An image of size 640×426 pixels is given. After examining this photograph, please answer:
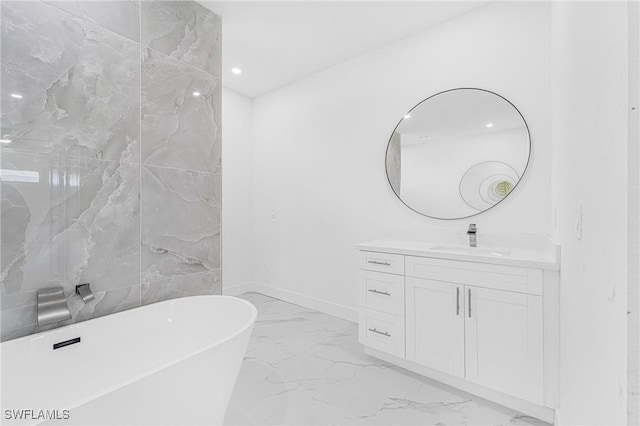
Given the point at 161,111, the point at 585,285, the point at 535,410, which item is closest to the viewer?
the point at 585,285

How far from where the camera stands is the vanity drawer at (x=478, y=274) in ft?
5.42

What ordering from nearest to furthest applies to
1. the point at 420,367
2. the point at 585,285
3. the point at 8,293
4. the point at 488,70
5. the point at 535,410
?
the point at 585,285 → the point at 8,293 → the point at 535,410 → the point at 420,367 → the point at 488,70

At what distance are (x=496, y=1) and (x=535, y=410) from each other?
9.05 feet

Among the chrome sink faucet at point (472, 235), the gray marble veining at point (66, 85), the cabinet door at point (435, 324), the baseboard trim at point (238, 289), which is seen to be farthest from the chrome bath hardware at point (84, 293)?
the chrome sink faucet at point (472, 235)

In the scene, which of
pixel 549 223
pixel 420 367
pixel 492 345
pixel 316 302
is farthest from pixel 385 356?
pixel 549 223

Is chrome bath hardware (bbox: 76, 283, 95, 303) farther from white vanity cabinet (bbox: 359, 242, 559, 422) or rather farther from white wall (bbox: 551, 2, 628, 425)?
white wall (bbox: 551, 2, 628, 425)

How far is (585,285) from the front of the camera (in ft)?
2.96

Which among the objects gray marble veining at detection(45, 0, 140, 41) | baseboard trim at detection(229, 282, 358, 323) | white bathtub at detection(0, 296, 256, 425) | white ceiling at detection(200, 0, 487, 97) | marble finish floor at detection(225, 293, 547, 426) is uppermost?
white ceiling at detection(200, 0, 487, 97)

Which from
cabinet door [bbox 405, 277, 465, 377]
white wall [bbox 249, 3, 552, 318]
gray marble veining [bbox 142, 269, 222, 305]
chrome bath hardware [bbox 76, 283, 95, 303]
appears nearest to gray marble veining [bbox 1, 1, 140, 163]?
chrome bath hardware [bbox 76, 283, 95, 303]

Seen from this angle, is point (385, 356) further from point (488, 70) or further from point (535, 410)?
point (488, 70)

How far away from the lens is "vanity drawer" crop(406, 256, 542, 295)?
1.65 meters

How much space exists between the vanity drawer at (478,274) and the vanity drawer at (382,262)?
7 cm

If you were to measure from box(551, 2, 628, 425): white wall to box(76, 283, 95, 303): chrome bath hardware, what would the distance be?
2026 millimetres

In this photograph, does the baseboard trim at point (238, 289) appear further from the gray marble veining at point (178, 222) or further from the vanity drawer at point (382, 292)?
the vanity drawer at point (382, 292)
